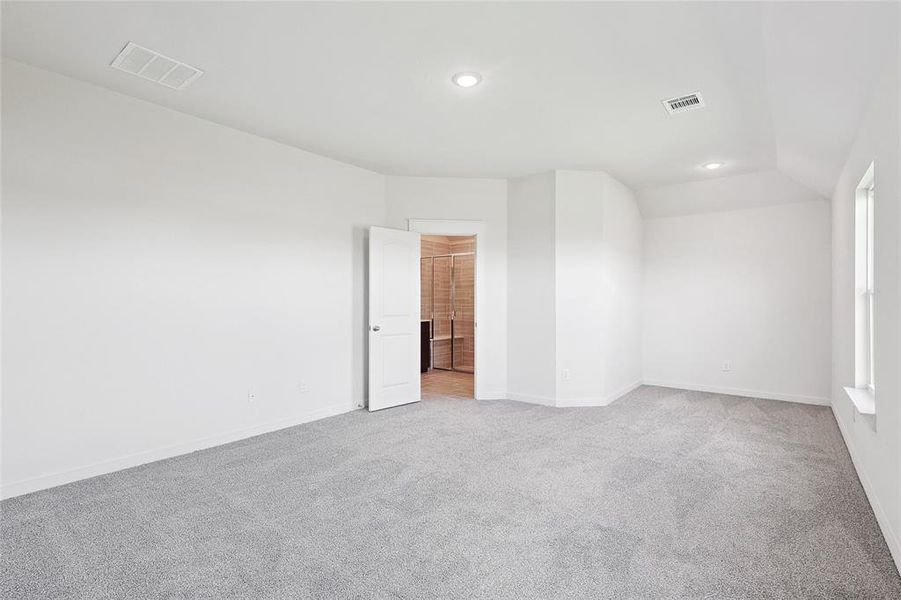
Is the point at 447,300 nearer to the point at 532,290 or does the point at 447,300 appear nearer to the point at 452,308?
the point at 452,308

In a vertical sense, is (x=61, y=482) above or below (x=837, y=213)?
below

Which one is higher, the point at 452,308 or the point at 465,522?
the point at 452,308

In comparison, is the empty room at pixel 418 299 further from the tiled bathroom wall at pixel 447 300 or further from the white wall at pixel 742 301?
the tiled bathroom wall at pixel 447 300

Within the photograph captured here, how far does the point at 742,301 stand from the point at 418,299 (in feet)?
12.7

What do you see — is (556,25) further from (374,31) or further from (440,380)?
(440,380)

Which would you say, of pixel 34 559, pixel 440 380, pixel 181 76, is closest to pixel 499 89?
pixel 181 76

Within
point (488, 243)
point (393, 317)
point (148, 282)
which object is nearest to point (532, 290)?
point (488, 243)

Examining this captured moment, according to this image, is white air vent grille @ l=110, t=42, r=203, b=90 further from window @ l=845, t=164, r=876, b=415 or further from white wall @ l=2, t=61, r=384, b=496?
window @ l=845, t=164, r=876, b=415

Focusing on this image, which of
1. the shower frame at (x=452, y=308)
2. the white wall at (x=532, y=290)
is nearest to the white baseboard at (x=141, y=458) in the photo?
the white wall at (x=532, y=290)

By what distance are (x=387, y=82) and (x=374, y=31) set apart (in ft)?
1.93

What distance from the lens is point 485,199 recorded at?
18.1 feet

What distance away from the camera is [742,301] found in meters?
5.69

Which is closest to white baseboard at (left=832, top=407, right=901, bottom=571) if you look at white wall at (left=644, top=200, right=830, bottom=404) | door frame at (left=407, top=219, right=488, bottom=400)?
white wall at (left=644, top=200, right=830, bottom=404)

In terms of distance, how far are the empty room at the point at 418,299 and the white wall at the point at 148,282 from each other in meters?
0.02
